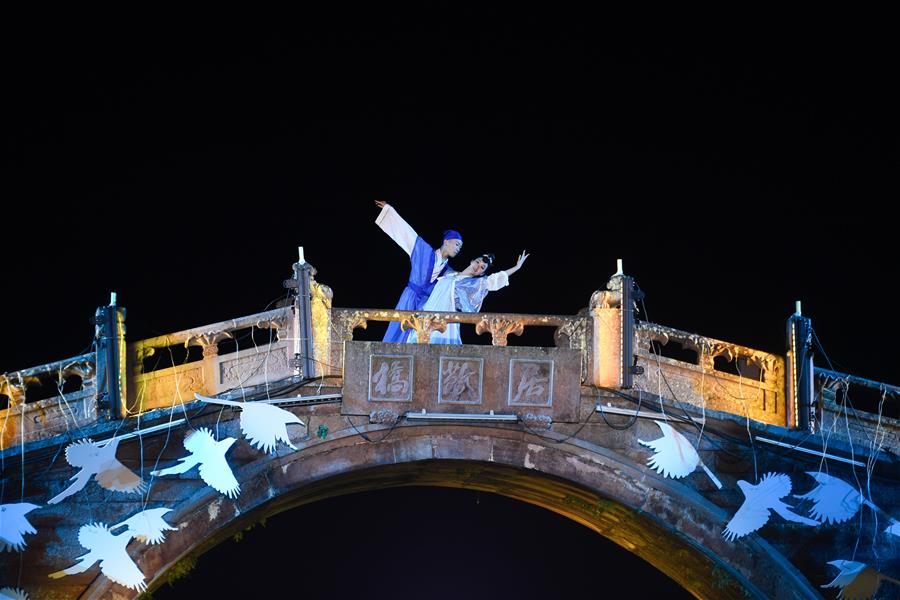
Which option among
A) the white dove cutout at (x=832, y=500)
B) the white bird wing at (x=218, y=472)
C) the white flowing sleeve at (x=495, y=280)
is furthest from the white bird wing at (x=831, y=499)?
the white bird wing at (x=218, y=472)

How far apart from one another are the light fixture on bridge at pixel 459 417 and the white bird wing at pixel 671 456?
1.47m

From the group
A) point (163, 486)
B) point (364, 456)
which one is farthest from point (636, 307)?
point (163, 486)

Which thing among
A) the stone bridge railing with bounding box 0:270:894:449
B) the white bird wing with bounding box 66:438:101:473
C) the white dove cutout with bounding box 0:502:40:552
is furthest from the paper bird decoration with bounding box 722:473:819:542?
the white dove cutout with bounding box 0:502:40:552

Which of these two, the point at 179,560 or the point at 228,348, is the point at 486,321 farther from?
the point at 228,348

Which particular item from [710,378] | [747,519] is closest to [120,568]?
[747,519]

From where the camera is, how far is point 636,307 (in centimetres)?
1365

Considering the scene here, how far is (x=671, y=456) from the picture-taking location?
1337cm

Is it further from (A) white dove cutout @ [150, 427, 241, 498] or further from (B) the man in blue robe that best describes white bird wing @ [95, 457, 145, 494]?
(B) the man in blue robe

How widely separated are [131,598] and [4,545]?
1261mm

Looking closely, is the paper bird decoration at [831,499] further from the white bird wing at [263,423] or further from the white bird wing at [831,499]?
the white bird wing at [263,423]

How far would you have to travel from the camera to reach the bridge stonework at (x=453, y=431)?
505 inches

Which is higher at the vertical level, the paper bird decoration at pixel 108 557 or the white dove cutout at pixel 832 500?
the white dove cutout at pixel 832 500

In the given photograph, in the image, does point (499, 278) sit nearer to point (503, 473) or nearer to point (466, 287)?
point (466, 287)

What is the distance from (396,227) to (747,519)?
4.83 metres
